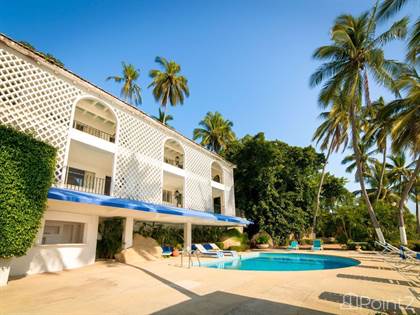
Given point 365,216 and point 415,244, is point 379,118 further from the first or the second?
point 365,216

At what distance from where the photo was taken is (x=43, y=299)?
19.3ft

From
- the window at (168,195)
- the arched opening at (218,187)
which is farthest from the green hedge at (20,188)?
the arched opening at (218,187)

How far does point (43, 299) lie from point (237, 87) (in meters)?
A: 13.5

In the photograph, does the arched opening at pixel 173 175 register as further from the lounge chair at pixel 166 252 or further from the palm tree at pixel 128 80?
the palm tree at pixel 128 80

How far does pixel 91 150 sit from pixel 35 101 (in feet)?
11.9

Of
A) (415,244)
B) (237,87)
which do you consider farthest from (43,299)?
(415,244)

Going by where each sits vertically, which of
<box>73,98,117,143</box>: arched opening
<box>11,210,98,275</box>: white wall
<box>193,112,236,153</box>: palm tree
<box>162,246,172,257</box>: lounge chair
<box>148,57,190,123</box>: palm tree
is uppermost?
<box>148,57,190,123</box>: palm tree

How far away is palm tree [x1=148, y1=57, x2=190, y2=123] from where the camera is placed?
28.8 meters

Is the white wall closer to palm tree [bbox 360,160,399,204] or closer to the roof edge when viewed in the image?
the roof edge

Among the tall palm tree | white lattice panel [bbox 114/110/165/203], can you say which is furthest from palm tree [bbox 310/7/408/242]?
white lattice panel [bbox 114/110/165/203]

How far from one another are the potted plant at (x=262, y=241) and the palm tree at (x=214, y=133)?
1339 cm

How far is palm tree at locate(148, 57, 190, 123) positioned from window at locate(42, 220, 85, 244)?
661 inches

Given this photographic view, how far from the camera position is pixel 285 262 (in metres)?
17.4

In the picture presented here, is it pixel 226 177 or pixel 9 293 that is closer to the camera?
pixel 9 293
